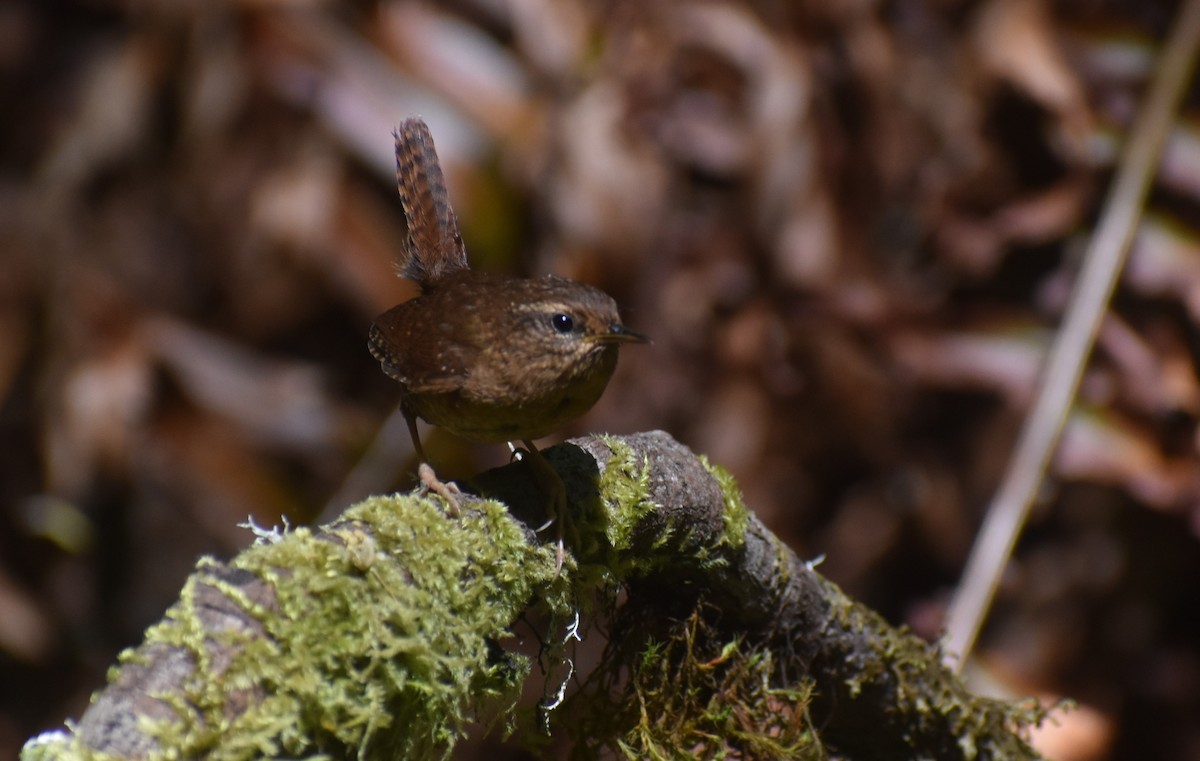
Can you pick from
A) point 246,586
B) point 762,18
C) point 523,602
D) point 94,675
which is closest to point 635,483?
point 523,602

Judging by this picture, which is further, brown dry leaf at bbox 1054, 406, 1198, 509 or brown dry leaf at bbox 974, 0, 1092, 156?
brown dry leaf at bbox 974, 0, 1092, 156

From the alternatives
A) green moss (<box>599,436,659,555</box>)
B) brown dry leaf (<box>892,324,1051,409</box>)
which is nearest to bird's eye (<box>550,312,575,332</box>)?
green moss (<box>599,436,659,555</box>)

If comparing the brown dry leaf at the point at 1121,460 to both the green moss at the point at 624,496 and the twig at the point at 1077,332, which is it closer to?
the twig at the point at 1077,332

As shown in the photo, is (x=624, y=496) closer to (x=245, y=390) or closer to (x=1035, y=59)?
(x=245, y=390)

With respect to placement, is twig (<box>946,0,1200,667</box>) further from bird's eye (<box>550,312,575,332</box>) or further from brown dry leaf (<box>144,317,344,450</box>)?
brown dry leaf (<box>144,317,344,450</box>)

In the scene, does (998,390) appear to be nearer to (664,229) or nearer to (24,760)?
(664,229)

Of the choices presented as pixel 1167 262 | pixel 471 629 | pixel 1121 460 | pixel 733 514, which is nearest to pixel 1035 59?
pixel 1167 262
